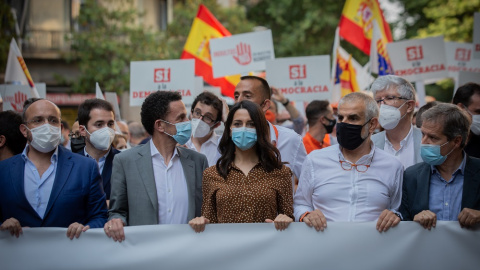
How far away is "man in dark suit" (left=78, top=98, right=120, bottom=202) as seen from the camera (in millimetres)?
5746

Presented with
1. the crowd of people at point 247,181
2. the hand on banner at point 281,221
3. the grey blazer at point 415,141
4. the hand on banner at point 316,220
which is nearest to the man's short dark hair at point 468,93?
the grey blazer at point 415,141

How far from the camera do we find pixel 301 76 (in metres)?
8.99

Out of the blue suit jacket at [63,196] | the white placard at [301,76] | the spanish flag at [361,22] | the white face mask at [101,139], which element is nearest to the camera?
the blue suit jacket at [63,196]

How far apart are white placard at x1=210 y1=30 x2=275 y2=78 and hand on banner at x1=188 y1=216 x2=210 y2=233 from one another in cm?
528

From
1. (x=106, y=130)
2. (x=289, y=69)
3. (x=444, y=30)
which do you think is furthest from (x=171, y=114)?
(x=444, y=30)

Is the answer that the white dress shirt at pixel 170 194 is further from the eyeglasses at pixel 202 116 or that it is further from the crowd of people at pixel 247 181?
the eyeglasses at pixel 202 116

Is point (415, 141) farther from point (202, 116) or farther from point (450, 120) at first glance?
point (202, 116)

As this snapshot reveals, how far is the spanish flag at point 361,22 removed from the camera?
35.5 ft

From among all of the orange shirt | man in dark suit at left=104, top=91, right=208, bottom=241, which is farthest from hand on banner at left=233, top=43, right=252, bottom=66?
man in dark suit at left=104, top=91, right=208, bottom=241

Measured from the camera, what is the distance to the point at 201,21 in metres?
10.7

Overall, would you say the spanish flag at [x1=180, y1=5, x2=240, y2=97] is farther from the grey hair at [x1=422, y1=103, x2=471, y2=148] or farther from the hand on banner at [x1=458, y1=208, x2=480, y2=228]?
the hand on banner at [x1=458, y1=208, x2=480, y2=228]

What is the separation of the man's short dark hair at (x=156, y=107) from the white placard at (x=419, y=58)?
4.96 meters

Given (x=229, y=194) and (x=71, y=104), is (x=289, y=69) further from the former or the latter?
(x=71, y=104)

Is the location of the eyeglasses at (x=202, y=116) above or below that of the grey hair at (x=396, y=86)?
below
